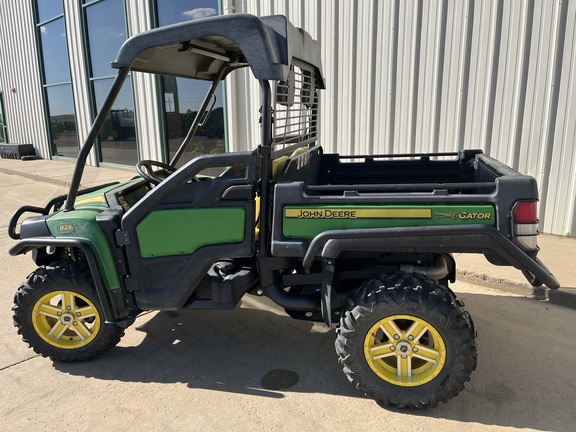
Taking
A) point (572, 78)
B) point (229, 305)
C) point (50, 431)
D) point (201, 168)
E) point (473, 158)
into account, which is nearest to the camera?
point (50, 431)

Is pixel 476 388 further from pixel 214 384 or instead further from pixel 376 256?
pixel 214 384

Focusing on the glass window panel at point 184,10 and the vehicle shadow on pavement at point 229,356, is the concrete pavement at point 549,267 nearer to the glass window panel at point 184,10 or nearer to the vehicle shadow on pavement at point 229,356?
the vehicle shadow on pavement at point 229,356

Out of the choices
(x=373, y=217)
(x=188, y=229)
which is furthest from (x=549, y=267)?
(x=188, y=229)

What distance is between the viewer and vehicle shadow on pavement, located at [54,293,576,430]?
2.68m

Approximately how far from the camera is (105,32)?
38.7 feet

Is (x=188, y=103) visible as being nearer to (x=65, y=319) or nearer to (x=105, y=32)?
(x=105, y=32)

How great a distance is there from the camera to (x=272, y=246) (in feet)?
8.90

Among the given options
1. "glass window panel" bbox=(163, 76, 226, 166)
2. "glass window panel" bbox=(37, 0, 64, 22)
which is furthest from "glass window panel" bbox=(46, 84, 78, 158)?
"glass window panel" bbox=(163, 76, 226, 166)

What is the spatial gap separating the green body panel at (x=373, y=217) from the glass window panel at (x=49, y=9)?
13.5 meters

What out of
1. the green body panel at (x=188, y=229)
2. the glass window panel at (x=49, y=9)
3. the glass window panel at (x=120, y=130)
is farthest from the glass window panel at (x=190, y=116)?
the green body panel at (x=188, y=229)

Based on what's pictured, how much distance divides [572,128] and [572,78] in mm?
536

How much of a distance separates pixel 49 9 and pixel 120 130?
4973 mm

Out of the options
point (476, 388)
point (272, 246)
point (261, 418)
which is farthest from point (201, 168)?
point (476, 388)

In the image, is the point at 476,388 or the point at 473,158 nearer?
the point at 476,388
